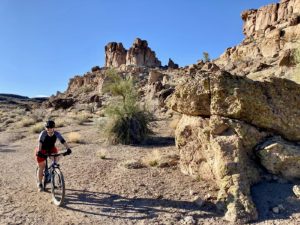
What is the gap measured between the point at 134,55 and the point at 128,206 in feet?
276

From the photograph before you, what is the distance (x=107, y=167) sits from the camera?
Result: 1023 cm

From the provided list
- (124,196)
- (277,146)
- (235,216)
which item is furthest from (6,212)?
(277,146)

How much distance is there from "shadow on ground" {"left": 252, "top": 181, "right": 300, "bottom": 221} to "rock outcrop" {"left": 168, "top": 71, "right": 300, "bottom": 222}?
245 millimetres

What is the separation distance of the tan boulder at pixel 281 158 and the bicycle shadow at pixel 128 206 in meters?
1.60

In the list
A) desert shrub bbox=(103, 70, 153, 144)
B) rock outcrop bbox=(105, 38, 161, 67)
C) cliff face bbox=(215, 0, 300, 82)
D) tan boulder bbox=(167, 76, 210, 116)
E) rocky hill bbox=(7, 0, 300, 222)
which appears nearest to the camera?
rocky hill bbox=(7, 0, 300, 222)

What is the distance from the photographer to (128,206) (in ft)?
23.2

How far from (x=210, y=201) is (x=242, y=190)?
770mm

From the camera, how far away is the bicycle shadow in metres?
6.65

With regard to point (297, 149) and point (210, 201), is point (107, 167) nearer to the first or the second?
point (210, 201)

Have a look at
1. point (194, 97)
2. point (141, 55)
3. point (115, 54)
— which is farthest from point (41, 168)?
point (115, 54)

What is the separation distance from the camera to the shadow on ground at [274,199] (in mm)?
6352

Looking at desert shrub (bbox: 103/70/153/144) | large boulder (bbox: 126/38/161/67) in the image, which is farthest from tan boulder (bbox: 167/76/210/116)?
large boulder (bbox: 126/38/161/67)

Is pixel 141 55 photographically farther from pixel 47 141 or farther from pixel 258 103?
pixel 47 141

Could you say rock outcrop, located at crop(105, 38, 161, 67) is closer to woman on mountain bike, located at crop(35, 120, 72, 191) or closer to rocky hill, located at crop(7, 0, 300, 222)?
rocky hill, located at crop(7, 0, 300, 222)
